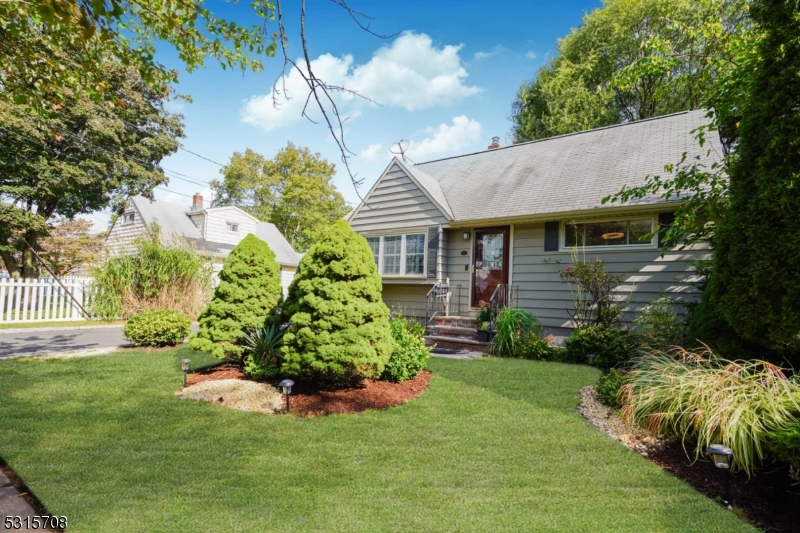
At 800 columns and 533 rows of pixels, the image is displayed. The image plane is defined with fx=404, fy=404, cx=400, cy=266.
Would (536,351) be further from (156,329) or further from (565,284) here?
(156,329)

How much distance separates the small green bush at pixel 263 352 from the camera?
17.0ft

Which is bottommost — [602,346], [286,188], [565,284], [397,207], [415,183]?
[602,346]

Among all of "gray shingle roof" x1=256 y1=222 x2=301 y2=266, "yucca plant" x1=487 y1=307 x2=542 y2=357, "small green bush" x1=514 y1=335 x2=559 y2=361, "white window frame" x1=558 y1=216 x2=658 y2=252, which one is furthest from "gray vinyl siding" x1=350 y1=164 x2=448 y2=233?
"gray shingle roof" x1=256 y1=222 x2=301 y2=266

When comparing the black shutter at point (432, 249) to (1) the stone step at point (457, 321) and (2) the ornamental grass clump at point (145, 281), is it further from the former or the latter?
(2) the ornamental grass clump at point (145, 281)

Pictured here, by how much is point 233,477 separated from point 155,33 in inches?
191

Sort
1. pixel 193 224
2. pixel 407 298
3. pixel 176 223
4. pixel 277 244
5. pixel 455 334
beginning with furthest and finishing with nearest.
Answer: pixel 277 244
pixel 193 224
pixel 176 223
pixel 407 298
pixel 455 334

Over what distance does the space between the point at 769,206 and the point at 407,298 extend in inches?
318

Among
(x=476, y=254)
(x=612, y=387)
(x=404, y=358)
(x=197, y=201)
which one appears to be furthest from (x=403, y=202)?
(x=197, y=201)

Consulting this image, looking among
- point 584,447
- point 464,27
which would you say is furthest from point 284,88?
point 584,447

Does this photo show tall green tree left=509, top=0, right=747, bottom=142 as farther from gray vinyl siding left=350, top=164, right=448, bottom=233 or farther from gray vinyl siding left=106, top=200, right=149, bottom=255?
gray vinyl siding left=106, top=200, right=149, bottom=255

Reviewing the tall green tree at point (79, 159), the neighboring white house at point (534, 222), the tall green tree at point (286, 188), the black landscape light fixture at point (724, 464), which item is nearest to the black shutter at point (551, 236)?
the neighboring white house at point (534, 222)

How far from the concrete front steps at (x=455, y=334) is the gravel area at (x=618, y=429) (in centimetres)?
369

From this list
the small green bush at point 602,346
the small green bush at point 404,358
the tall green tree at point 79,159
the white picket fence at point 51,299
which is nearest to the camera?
the small green bush at point 404,358

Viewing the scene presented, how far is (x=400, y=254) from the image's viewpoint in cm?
1075
